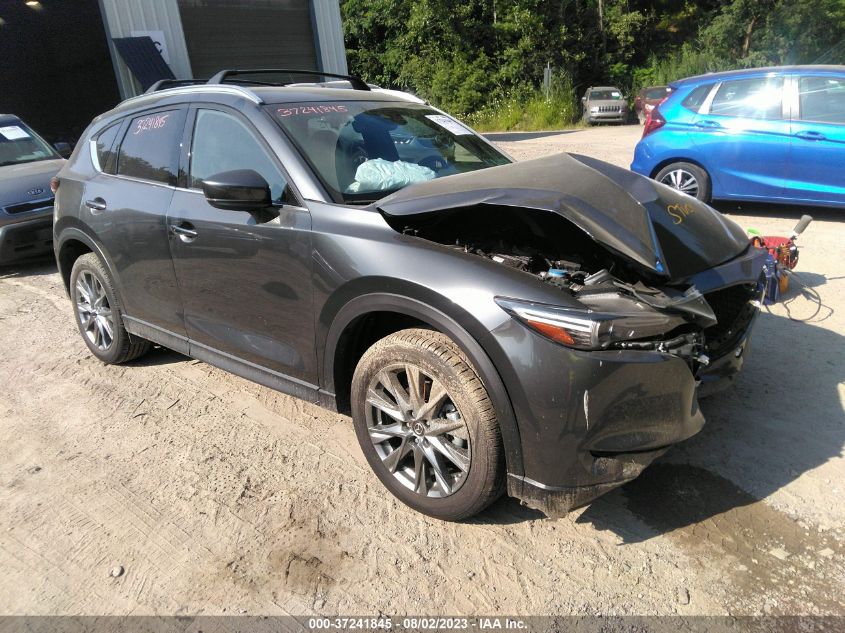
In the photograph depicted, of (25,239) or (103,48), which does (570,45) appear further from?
(25,239)

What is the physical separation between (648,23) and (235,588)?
34.8m

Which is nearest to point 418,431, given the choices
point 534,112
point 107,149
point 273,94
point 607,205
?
point 607,205

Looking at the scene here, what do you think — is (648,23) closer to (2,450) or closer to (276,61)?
(276,61)

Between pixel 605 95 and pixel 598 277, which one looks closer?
pixel 598 277

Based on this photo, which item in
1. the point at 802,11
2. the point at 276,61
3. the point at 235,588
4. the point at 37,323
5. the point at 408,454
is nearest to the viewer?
the point at 235,588

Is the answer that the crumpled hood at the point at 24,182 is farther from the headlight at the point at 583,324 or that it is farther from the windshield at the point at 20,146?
the headlight at the point at 583,324

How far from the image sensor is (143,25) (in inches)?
552

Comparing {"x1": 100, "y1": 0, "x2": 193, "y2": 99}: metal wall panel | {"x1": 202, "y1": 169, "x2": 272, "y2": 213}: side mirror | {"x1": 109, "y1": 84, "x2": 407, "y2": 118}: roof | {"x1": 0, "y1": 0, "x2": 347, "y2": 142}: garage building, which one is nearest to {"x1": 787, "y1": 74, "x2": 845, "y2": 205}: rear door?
{"x1": 109, "y1": 84, "x2": 407, "y2": 118}: roof

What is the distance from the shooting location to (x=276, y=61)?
16219mm

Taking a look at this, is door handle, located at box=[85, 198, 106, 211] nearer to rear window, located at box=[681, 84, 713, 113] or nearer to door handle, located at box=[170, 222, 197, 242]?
door handle, located at box=[170, 222, 197, 242]

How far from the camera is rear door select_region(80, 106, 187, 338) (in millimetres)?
3852

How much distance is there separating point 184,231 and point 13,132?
24.0 ft

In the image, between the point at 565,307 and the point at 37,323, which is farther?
the point at 37,323

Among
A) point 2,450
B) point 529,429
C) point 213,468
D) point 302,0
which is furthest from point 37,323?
point 302,0
